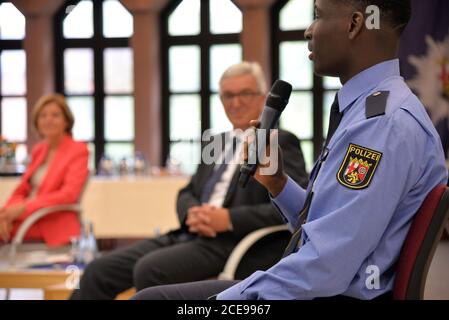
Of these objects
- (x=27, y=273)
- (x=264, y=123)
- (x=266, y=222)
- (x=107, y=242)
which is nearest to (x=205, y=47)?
(x=107, y=242)

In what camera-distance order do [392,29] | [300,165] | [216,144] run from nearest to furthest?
1. [392,29]
2. [300,165]
3. [216,144]

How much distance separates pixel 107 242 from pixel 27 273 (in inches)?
135

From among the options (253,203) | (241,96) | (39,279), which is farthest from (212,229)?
(39,279)

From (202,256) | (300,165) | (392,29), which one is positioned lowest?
(202,256)

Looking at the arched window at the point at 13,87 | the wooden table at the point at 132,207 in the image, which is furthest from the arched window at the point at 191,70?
the wooden table at the point at 132,207

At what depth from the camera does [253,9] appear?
7508 millimetres

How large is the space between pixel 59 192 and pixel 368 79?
267 cm

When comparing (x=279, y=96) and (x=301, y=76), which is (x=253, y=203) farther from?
(x=301, y=76)

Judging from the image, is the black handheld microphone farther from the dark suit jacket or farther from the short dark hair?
the dark suit jacket

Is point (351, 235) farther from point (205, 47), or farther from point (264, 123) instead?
point (205, 47)

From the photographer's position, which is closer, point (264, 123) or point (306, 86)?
point (264, 123)

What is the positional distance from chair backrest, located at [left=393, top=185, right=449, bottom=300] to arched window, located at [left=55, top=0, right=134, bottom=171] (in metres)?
6.51

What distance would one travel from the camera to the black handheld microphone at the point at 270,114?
133 cm

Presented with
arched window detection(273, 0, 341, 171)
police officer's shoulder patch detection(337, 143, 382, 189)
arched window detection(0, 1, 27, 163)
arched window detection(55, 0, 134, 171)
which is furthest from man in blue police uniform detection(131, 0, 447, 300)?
arched window detection(55, 0, 134, 171)
